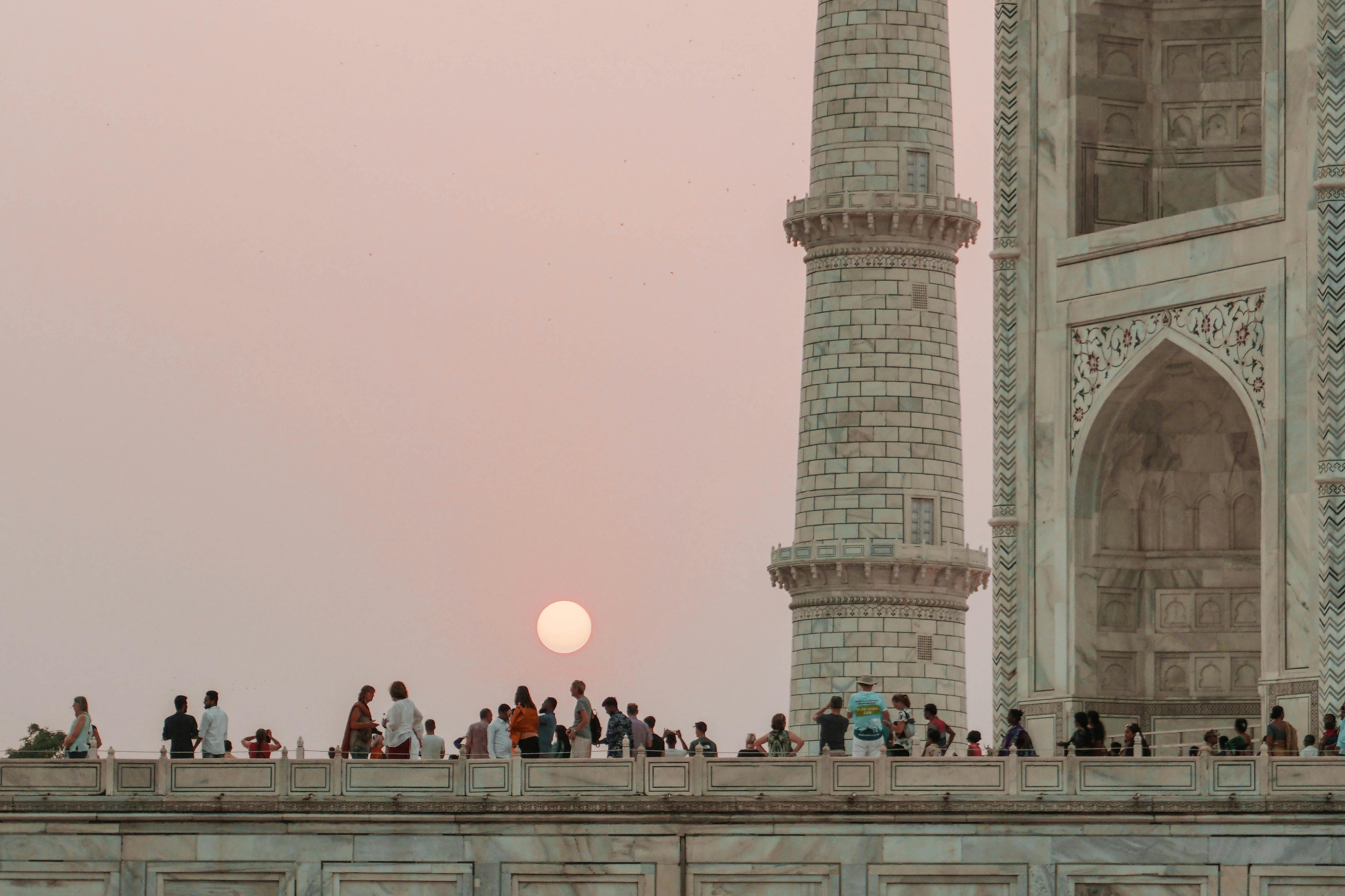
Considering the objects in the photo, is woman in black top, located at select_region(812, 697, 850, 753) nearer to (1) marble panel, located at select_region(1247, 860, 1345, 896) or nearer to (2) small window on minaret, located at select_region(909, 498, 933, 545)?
(1) marble panel, located at select_region(1247, 860, 1345, 896)

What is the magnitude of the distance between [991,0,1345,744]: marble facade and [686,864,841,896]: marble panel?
7.23 m

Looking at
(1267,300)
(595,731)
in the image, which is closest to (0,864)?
(595,731)

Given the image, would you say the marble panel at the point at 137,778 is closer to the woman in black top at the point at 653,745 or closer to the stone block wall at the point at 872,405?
the woman in black top at the point at 653,745

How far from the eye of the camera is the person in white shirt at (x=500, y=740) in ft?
117

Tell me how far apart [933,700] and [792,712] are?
3.00 m

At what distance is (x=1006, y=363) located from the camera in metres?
42.7

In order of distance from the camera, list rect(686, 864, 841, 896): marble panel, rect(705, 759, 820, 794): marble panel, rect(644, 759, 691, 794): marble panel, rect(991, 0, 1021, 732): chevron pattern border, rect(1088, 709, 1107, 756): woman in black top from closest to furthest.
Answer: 1. rect(705, 759, 820, 794): marble panel
2. rect(686, 864, 841, 896): marble panel
3. rect(644, 759, 691, 794): marble panel
4. rect(1088, 709, 1107, 756): woman in black top
5. rect(991, 0, 1021, 732): chevron pattern border

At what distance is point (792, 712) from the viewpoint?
195 feet

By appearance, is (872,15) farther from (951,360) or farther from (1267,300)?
(1267,300)

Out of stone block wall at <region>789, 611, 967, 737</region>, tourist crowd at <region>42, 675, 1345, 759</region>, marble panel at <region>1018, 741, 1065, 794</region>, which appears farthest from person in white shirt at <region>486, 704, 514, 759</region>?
stone block wall at <region>789, 611, 967, 737</region>

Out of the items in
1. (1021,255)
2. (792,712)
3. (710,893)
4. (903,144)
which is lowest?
(710,893)

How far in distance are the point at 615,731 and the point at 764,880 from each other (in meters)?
2.66

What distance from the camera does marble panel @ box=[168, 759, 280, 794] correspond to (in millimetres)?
35719

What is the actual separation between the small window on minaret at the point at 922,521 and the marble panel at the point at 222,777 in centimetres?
2460
